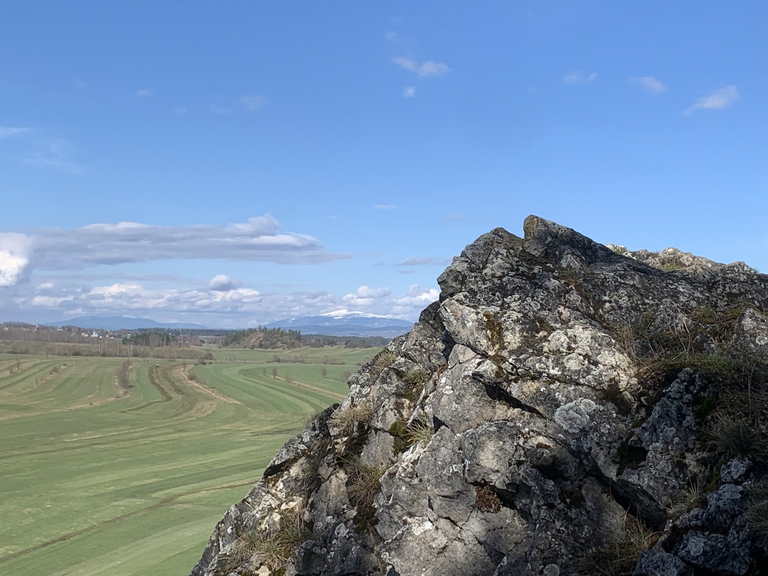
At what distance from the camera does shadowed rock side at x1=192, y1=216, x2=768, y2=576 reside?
6.34 metres

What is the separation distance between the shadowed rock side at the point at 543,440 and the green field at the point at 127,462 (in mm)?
16580

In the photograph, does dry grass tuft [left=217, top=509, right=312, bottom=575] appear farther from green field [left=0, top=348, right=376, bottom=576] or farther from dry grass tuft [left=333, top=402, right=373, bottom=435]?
green field [left=0, top=348, right=376, bottom=576]

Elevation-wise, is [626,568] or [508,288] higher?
[508,288]

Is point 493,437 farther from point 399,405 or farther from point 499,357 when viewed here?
point 399,405

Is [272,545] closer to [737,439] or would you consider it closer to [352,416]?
[352,416]

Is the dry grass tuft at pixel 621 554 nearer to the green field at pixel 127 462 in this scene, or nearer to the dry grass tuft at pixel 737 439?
the dry grass tuft at pixel 737 439

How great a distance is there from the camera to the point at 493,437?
25.5ft

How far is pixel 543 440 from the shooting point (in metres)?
7.59

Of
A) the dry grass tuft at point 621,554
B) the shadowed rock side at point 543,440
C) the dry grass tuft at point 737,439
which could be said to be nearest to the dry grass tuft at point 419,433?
the shadowed rock side at point 543,440

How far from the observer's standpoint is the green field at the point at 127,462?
26.4m

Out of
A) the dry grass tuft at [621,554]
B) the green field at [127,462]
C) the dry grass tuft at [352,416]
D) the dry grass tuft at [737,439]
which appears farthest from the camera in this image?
the green field at [127,462]

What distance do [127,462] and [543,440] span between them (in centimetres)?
4981

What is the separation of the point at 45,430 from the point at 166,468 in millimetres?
28215

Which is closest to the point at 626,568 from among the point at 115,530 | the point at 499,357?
the point at 499,357
